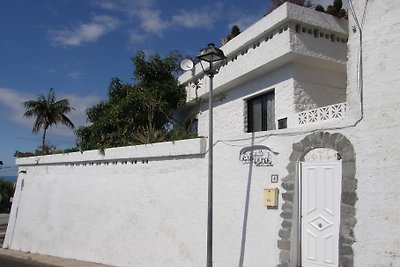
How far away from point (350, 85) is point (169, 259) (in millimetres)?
5709

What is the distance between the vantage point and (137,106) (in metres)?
15.0

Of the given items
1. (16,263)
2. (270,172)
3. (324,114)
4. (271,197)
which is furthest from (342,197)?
(16,263)

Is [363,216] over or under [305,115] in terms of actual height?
under

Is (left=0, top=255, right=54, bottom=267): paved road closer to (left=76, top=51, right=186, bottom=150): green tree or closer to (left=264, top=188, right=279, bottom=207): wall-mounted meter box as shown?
(left=76, top=51, right=186, bottom=150): green tree

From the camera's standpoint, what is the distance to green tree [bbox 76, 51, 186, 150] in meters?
14.9

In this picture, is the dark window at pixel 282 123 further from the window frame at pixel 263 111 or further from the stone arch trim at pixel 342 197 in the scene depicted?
the stone arch trim at pixel 342 197

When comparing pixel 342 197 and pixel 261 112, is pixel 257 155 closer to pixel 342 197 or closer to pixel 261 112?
pixel 342 197

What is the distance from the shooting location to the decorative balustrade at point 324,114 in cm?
825

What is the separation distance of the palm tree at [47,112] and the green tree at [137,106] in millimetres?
14236

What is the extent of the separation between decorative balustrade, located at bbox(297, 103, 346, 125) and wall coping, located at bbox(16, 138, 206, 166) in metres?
2.28

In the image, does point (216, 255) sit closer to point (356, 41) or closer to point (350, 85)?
point (350, 85)

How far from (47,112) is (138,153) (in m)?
20.7

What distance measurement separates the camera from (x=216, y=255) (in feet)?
31.2

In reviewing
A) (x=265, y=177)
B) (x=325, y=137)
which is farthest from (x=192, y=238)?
(x=325, y=137)
